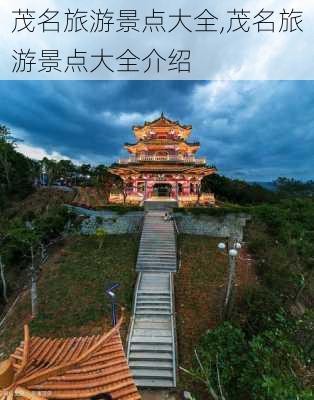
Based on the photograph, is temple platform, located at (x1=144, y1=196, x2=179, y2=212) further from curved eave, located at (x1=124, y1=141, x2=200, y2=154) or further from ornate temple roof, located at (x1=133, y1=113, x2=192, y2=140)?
ornate temple roof, located at (x1=133, y1=113, x2=192, y2=140)

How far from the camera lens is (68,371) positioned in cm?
416

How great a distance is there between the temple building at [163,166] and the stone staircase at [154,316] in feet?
23.5

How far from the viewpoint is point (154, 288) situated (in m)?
12.0

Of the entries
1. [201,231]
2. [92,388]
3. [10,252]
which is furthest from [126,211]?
[92,388]

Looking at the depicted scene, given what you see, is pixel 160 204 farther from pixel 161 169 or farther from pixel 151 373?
pixel 151 373

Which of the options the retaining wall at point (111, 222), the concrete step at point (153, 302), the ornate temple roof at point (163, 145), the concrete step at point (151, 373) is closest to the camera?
the concrete step at point (151, 373)

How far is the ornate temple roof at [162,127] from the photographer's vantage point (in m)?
24.1

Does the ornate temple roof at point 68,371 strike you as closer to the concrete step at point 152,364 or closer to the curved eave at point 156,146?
the concrete step at point 152,364

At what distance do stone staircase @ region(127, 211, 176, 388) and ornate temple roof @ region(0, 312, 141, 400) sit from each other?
4.39 meters

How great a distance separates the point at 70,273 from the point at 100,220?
4.84 metres

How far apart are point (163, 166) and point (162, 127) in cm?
478

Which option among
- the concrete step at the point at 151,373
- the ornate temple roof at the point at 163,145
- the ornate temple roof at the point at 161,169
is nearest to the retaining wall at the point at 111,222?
the ornate temple roof at the point at 161,169

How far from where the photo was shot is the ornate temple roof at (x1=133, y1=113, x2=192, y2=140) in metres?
24.1

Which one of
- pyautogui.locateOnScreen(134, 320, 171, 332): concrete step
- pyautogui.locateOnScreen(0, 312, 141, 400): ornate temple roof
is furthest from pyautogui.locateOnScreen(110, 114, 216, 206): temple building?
pyautogui.locateOnScreen(0, 312, 141, 400): ornate temple roof
